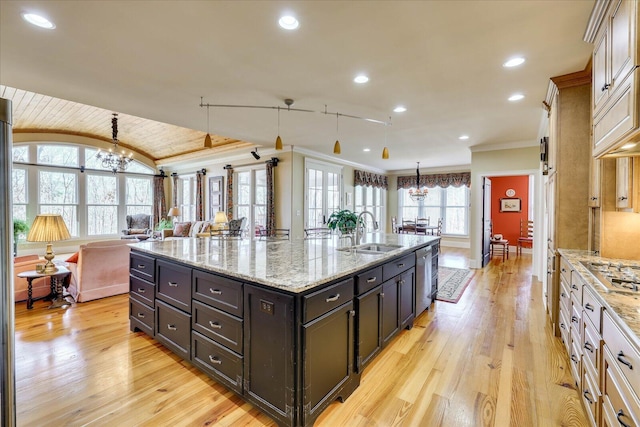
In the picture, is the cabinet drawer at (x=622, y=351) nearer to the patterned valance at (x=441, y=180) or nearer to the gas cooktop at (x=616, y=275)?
the gas cooktop at (x=616, y=275)

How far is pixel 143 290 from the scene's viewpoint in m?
2.79

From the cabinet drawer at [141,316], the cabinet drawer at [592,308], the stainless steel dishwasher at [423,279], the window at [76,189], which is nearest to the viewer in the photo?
the cabinet drawer at [592,308]

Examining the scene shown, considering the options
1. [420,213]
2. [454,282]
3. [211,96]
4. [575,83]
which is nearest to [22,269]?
[211,96]

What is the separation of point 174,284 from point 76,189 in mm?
8456

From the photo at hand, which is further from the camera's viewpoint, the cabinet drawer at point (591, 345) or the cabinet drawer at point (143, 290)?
the cabinet drawer at point (143, 290)

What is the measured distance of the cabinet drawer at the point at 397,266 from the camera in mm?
2443

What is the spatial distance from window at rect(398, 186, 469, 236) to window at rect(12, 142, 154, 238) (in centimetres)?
942

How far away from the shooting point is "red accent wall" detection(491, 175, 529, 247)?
27.0 ft

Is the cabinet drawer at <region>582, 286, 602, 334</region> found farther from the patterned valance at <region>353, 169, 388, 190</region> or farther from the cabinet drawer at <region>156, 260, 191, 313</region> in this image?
the patterned valance at <region>353, 169, 388, 190</region>

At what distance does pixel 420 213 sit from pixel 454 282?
5424mm

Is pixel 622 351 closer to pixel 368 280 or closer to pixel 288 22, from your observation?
pixel 368 280

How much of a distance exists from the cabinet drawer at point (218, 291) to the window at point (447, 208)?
358 inches

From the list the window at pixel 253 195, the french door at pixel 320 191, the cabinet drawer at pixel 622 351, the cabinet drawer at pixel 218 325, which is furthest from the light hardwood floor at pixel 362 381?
the french door at pixel 320 191

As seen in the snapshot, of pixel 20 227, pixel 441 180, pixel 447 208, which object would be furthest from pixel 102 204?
pixel 447 208
